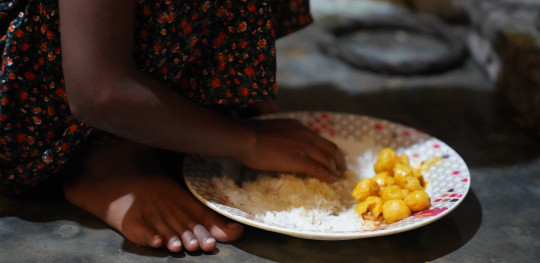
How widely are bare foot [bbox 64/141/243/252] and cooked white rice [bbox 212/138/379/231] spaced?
0.07 m

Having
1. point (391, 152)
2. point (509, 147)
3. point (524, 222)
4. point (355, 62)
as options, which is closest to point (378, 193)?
point (391, 152)

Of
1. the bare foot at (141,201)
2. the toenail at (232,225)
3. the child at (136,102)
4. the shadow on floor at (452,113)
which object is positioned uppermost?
the child at (136,102)

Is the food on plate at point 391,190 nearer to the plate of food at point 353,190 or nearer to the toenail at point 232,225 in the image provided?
the plate of food at point 353,190

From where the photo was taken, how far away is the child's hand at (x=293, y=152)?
4.25 feet

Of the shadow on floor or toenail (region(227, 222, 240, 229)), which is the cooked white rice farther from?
the shadow on floor

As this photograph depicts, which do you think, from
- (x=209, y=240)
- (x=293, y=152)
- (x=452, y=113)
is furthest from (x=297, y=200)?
(x=452, y=113)

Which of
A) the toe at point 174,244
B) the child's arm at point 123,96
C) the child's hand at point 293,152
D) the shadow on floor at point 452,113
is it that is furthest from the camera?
the shadow on floor at point 452,113

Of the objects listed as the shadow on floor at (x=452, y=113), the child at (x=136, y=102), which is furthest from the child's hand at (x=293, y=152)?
the shadow on floor at (x=452, y=113)

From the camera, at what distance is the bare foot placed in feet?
3.84

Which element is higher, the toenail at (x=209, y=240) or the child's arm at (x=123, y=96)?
the child's arm at (x=123, y=96)

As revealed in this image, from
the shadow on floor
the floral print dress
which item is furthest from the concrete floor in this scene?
the floral print dress

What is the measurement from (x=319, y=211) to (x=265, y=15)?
431mm

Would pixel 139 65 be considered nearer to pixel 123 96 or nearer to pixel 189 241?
pixel 123 96

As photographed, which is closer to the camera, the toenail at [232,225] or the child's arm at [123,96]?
the child's arm at [123,96]
